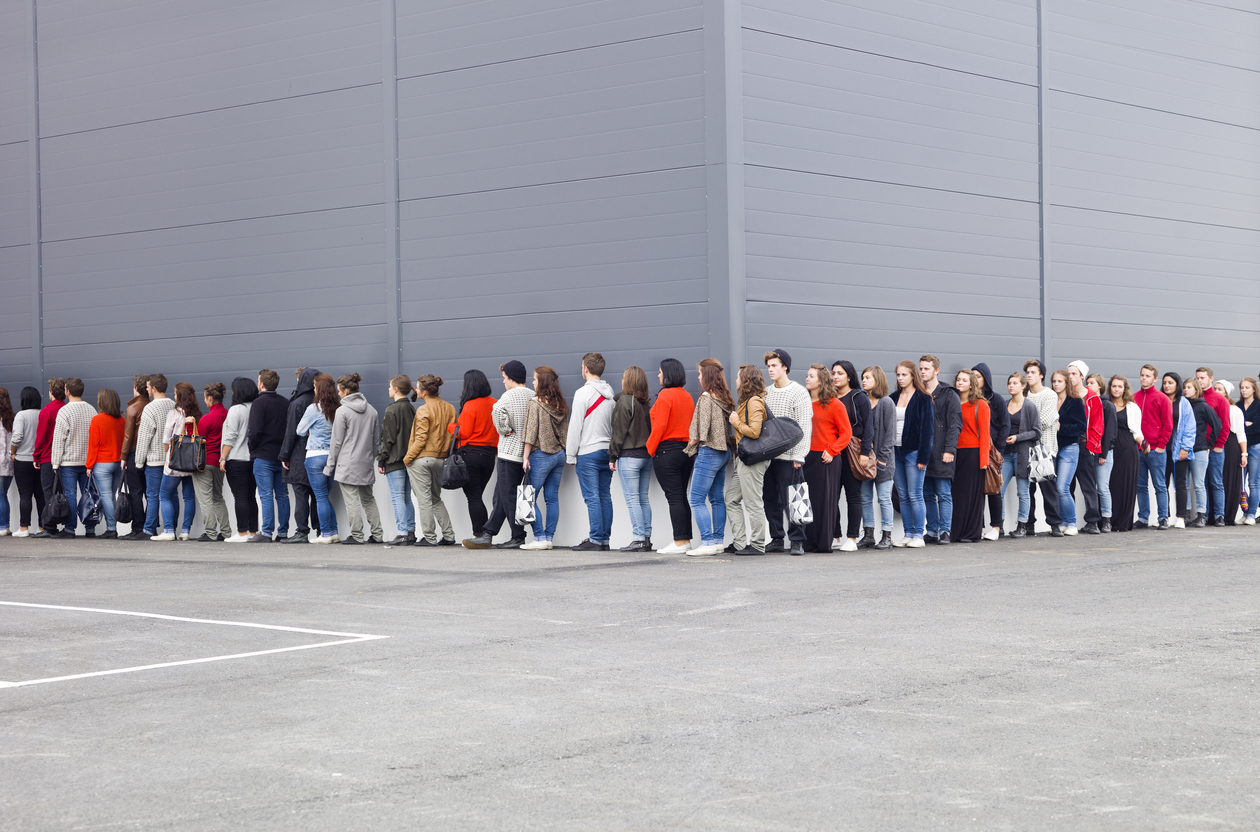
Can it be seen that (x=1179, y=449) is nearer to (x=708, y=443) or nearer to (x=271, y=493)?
(x=708, y=443)

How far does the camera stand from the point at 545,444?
15.6 meters

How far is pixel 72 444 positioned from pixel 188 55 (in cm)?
585

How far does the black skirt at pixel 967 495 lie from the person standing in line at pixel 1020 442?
61 centimetres

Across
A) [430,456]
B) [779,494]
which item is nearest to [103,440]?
[430,456]

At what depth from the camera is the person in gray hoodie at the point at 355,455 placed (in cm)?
1684

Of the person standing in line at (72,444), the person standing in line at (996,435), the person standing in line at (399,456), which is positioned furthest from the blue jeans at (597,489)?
the person standing in line at (72,444)

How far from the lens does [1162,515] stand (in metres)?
18.7

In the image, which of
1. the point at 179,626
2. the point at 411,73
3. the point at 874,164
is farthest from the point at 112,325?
the point at 179,626

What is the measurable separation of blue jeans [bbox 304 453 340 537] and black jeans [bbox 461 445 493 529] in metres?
0.85

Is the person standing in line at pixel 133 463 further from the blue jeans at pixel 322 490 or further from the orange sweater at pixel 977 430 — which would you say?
the orange sweater at pixel 977 430

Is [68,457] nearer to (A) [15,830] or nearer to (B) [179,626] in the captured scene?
(B) [179,626]

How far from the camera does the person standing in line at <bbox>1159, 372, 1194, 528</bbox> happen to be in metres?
18.5

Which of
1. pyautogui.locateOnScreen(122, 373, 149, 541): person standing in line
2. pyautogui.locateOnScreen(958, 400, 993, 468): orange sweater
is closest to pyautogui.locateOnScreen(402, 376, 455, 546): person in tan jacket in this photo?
pyautogui.locateOnScreen(122, 373, 149, 541): person standing in line

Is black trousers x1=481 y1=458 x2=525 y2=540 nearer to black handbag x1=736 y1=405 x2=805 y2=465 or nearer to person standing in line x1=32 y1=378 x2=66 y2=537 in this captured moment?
black handbag x1=736 y1=405 x2=805 y2=465
